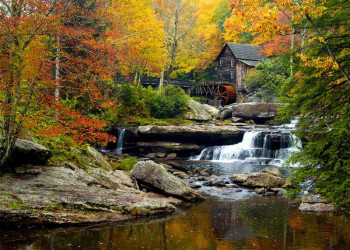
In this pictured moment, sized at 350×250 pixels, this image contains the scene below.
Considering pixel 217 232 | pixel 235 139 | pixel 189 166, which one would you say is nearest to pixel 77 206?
pixel 217 232

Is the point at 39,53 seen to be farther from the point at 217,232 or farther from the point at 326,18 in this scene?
the point at 326,18

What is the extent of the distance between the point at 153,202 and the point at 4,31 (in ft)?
19.2

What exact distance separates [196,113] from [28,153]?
67.2 ft

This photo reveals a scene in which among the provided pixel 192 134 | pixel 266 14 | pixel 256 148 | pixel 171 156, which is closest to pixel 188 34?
pixel 192 134

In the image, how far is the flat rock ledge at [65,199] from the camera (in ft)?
24.3

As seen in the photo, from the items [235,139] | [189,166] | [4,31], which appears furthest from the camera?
[235,139]

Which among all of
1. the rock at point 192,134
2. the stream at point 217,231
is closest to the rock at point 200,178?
the stream at point 217,231

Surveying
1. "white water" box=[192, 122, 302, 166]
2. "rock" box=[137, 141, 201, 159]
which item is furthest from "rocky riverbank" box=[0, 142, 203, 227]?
"rock" box=[137, 141, 201, 159]

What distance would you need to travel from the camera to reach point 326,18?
7488 mm

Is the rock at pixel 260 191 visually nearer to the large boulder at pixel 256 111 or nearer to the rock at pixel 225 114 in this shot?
the large boulder at pixel 256 111

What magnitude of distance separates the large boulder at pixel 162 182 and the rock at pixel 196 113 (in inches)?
657

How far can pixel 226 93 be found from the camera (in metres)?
41.4

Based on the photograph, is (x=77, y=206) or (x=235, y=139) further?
(x=235, y=139)

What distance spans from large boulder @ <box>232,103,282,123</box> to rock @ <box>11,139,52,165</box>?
21.8 meters
